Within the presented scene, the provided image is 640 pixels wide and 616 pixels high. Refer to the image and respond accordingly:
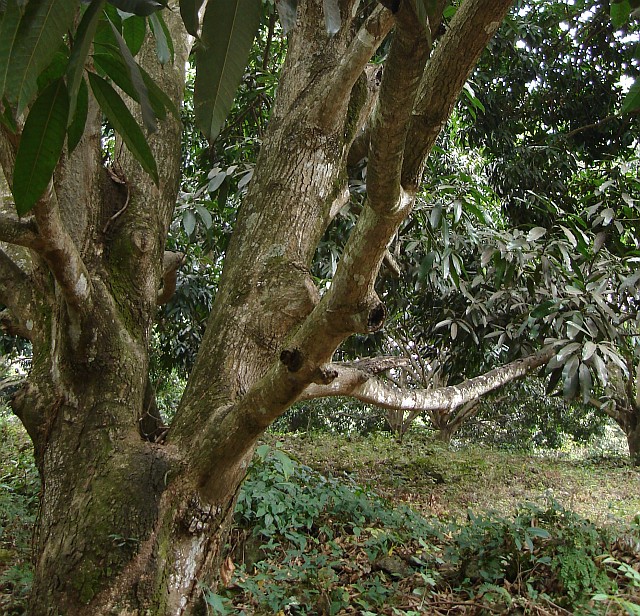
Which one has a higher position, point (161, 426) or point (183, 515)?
point (161, 426)

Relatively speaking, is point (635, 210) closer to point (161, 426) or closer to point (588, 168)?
point (588, 168)

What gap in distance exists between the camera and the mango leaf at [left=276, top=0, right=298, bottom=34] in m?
0.71

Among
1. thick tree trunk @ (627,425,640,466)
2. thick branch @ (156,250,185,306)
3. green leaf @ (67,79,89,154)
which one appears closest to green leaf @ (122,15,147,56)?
green leaf @ (67,79,89,154)

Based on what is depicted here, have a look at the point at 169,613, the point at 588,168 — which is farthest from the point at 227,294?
the point at 588,168

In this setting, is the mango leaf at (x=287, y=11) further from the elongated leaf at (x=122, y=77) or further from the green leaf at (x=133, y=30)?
the green leaf at (x=133, y=30)

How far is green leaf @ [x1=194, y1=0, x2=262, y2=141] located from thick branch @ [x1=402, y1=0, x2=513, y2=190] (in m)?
0.69

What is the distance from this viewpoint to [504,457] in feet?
25.6

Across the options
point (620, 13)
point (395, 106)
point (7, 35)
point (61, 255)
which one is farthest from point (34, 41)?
point (61, 255)

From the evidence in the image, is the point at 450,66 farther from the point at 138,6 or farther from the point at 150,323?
the point at 150,323

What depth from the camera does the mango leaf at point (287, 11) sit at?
707mm

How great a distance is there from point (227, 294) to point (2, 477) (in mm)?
3151

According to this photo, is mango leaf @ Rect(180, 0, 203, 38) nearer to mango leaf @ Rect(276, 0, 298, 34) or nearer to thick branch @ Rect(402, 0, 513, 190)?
mango leaf @ Rect(276, 0, 298, 34)

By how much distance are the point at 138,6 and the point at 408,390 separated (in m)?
2.40

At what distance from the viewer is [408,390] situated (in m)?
2.85
